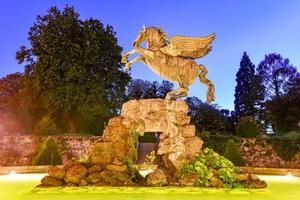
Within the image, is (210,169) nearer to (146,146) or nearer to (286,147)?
(286,147)

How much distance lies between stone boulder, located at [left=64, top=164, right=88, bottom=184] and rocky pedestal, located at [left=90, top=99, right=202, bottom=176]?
0.49 m

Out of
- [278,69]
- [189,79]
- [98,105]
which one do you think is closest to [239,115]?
[278,69]

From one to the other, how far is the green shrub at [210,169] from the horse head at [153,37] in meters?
3.79

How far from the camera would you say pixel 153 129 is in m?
12.1

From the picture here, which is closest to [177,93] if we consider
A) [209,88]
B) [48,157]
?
[209,88]

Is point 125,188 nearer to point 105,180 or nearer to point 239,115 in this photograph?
point 105,180

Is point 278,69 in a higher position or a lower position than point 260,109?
higher

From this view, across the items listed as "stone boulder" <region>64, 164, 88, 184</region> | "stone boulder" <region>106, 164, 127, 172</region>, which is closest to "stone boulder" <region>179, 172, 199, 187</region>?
"stone boulder" <region>106, 164, 127, 172</region>

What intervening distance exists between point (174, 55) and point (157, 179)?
13.0 ft

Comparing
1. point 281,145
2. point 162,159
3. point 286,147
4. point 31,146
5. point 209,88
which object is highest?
point 209,88

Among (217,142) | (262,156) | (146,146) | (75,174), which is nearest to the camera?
(75,174)

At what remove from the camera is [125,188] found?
416 inches

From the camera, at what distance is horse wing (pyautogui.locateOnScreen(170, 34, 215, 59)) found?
41.3 ft

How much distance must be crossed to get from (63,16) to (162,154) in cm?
2516
